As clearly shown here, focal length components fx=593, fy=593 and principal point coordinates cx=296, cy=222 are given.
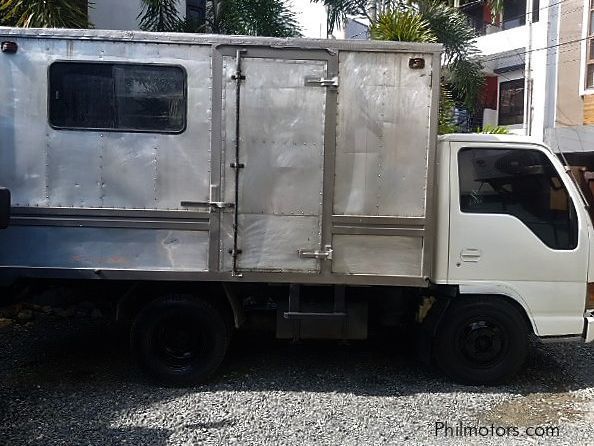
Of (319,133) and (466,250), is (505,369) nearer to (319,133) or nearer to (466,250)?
(466,250)

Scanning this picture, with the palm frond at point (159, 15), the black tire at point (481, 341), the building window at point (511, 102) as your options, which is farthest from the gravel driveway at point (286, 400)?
the building window at point (511, 102)

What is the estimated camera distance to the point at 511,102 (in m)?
20.9

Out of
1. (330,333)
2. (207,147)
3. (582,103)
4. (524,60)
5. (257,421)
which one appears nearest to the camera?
(257,421)

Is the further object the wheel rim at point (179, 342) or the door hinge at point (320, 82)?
the wheel rim at point (179, 342)

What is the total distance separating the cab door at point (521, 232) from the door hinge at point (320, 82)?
1.23 m

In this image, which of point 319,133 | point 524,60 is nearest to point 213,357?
point 319,133

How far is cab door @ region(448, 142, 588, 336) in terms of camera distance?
5082 millimetres

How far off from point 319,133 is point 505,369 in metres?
2.66

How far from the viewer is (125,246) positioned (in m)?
4.86

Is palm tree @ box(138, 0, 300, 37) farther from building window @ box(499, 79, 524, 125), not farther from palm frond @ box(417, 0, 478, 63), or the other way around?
building window @ box(499, 79, 524, 125)

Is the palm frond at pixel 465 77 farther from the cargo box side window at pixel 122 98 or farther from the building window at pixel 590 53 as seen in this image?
the cargo box side window at pixel 122 98

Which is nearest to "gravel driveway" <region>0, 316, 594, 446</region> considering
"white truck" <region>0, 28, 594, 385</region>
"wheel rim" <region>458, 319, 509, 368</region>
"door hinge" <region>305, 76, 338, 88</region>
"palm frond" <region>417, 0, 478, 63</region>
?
"wheel rim" <region>458, 319, 509, 368</region>

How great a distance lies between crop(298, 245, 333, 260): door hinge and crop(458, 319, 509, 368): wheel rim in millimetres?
1415

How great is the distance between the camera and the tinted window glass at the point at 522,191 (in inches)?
202
